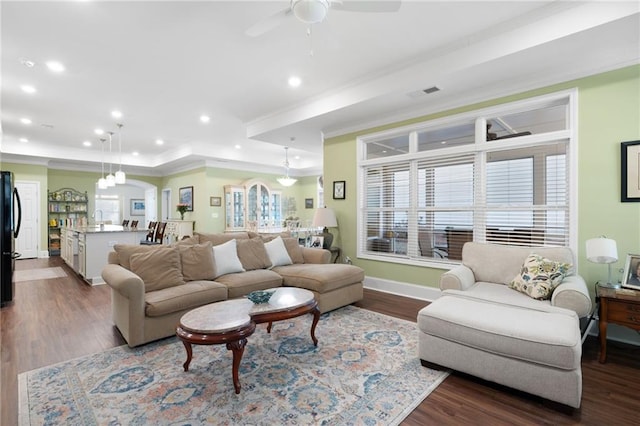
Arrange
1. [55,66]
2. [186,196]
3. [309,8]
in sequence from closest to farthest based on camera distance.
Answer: [309,8] → [55,66] → [186,196]

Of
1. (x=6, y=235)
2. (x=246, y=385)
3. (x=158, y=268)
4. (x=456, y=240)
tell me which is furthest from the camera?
(x=456, y=240)

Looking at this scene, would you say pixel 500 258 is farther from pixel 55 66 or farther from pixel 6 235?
pixel 6 235

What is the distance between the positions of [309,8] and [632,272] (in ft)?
11.3

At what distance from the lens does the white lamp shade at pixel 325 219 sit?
511 cm

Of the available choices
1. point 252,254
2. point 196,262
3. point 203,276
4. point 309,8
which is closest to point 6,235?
point 196,262

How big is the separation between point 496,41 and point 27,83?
592 centimetres

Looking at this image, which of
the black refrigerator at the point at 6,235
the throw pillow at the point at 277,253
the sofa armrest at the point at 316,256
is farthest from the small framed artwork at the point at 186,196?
the sofa armrest at the point at 316,256

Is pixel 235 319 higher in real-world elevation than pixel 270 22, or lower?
lower

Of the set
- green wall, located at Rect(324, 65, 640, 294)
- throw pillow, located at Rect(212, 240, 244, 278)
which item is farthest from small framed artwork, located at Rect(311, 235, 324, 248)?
green wall, located at Rect(324, 65, 640, 294)

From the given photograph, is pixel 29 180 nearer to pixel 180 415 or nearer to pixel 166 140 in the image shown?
pixel 166 140

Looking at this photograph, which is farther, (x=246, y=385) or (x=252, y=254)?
(x=252, y=254)

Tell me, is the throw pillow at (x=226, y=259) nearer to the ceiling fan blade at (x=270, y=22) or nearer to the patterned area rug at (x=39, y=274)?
the ceiling fan blade at (x=270, y=22)

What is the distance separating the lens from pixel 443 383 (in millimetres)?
2244

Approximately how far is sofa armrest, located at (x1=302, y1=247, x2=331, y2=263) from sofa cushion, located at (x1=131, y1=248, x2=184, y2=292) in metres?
1.80
